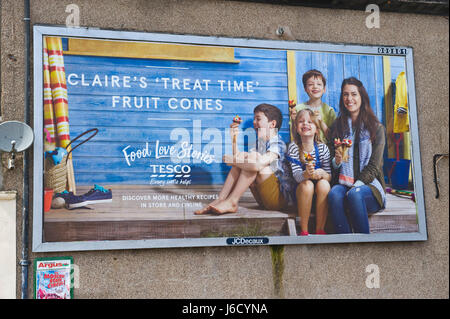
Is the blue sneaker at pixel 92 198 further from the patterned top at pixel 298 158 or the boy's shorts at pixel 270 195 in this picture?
the patterned top at pixel 298 158

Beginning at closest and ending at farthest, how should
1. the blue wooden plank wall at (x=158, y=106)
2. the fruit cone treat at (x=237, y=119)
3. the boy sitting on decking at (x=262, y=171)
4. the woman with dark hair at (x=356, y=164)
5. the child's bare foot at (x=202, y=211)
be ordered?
the blue wooden plank wall at (x=158, y=106), the child's bare foot at (x=202, y=211), the boy sitting on decking at (x=262, y=171), the fruit cone treat at (x=237, y=119), the woman with dark hair at (x=356, y=164)

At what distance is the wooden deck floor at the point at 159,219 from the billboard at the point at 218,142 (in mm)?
13

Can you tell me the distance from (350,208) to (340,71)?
6.14ft

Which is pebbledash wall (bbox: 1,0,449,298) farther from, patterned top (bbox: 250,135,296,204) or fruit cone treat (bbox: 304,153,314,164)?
fruit cone treat (bbox: 304,153,314,164)

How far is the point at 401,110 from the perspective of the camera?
22.9ft

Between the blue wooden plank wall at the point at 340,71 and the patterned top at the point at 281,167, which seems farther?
the blue wooden plank wall at the point at 340,71

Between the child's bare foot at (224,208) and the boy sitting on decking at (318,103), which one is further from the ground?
the boy sitting on decking at (318,103)

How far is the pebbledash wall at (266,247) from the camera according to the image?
6090 millimetres

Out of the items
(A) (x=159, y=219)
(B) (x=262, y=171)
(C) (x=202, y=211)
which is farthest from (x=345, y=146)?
(A) (x=159, y=219)

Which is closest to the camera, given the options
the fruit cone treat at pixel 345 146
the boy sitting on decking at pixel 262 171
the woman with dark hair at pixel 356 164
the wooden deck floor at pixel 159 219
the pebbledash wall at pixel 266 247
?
the wooden deck floor at pixel 159 219

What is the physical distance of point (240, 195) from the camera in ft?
21.2

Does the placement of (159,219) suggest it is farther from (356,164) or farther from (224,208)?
(356,164)

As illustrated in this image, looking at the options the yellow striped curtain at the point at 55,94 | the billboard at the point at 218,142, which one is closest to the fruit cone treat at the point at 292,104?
the billboard at the point at 218,142

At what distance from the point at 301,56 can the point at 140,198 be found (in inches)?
113
